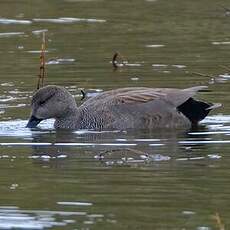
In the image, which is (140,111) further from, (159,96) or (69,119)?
(69,119)

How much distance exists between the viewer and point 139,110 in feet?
48.3

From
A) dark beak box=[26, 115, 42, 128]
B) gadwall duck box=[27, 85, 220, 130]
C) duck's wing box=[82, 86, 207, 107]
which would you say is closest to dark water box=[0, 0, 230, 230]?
dark beak box=[26, 115, 42, 128]

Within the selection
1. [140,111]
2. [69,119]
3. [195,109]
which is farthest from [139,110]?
[69,119]

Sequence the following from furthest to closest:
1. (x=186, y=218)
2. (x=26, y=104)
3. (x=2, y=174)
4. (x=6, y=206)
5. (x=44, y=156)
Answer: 1. (x=26, y=104)
2. (x=44, y=156)
3. (x=2, y=174)
4. (x=6, y=206)
5. (x=186, y=218)

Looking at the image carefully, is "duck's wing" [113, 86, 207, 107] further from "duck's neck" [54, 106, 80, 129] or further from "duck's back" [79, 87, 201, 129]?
"duck's neck" [54, 106, 80, 129]

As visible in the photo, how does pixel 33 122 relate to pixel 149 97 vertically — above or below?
below

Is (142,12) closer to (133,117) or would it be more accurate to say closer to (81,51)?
(81,51)

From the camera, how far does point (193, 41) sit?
68.9 feet

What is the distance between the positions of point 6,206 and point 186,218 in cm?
151

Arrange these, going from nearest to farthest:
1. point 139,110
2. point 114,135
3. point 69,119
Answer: point 114,135
point 139,110
point 69,119

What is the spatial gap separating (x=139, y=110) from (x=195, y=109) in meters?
0.65

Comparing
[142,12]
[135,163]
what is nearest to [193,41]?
[142,12]

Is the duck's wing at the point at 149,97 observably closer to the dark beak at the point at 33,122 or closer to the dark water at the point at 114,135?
the dark water at the point at 114,135

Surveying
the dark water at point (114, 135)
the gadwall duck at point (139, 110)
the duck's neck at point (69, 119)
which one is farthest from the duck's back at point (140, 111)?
the dark water at point (114, 135)
